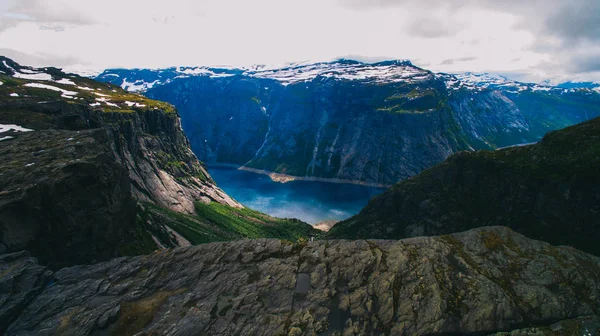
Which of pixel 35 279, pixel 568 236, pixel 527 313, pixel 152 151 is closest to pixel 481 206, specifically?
pixel 568 236

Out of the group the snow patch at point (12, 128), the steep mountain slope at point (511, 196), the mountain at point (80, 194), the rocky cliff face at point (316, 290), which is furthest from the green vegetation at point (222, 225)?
the rocky cliff face at point (316, 290)

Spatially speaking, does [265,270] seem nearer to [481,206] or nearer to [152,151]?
[481,206]

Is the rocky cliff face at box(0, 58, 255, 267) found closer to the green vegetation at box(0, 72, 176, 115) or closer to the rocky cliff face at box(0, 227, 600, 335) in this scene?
the rocky cliff face at box(0, 227, 600, 335)

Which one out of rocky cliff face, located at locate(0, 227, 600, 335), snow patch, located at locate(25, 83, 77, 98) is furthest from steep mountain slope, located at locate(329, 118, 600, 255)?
snow patch, located at locate(25, 83, 77, 98)

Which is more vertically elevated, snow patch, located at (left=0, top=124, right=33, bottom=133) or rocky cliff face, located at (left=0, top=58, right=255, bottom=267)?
snow patch, located at (left=0, top=124, right=33, bottom=133)

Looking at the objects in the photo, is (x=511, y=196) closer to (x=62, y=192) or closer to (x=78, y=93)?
(x=62, y=192)

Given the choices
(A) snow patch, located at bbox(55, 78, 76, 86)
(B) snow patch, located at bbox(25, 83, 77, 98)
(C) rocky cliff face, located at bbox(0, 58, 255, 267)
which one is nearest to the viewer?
(C) rocky cliff face, located at bbox(0, 58, 255, 267)

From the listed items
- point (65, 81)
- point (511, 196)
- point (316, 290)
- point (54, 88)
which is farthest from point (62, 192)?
point (65, 81)
